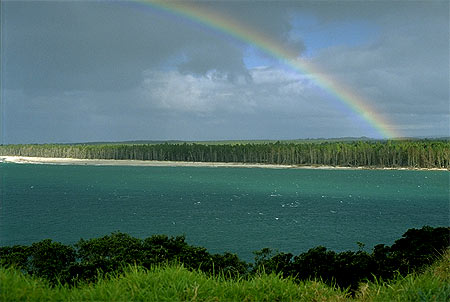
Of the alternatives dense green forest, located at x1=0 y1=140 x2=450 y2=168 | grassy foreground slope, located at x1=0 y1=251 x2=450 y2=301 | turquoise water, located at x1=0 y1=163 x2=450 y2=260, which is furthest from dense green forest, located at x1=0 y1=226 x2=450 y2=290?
dense green forest, located at x1=0 y1=140 x2=450 y2=168

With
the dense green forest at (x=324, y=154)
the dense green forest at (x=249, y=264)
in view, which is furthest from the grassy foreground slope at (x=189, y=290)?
the dense green forest at (x=324, y=154)

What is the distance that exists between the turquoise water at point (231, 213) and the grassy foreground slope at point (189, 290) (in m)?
27.7

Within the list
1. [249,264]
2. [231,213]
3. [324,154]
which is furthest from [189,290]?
[324,154]

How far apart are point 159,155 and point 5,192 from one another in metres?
114

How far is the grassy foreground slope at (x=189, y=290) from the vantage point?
5770 millimetres

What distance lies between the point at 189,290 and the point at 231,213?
51174mm

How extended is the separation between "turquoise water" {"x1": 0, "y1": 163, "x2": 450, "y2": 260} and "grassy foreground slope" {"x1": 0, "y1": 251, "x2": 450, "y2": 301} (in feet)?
90.8

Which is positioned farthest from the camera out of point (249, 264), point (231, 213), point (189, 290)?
point (231, 213)

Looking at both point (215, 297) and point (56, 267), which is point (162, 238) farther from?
point (215, 297)

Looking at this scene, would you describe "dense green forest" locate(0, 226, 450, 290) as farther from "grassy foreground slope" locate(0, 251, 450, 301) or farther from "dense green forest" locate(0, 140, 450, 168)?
"dense green forest" locate(0, 140, 450, 168)

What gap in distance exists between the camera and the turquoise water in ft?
136

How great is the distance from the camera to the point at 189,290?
5996mm

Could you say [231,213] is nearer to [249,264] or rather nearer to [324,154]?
[249,264]

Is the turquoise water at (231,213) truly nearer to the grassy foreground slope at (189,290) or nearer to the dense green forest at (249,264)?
the dense green forest at (249,264)
